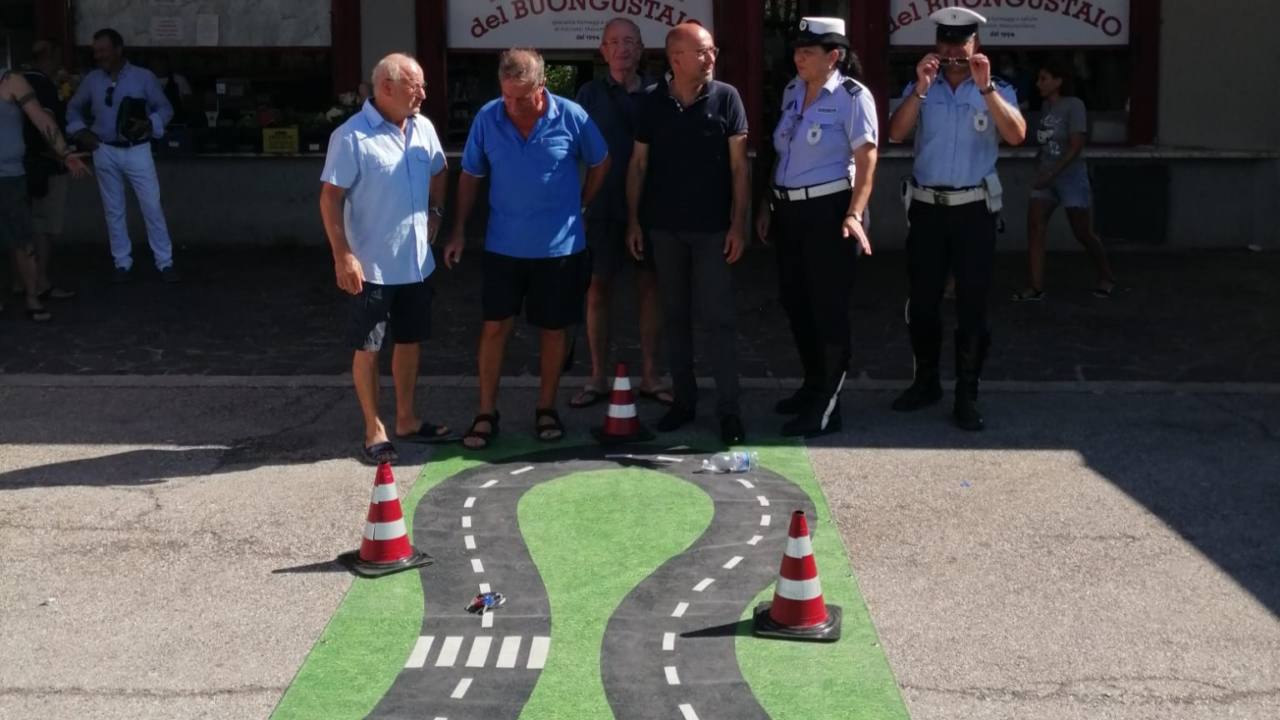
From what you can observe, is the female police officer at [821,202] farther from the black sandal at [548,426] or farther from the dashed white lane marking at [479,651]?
the dashed white lane marking at [479,651]

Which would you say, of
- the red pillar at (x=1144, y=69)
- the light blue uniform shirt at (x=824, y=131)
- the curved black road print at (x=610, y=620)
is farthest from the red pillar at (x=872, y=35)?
the curved black road print at (x=610, y=620)

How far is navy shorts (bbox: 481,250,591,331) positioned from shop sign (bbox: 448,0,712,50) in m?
6.56

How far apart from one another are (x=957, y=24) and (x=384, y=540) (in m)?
3.86

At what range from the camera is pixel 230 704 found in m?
4.96

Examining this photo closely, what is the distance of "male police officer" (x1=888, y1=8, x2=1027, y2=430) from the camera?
7.99 meters

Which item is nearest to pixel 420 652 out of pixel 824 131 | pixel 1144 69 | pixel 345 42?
pixel 824 131

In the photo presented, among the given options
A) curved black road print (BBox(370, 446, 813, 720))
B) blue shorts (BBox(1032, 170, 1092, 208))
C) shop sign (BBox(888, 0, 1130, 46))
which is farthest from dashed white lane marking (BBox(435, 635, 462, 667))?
shop sign (BBox(888, 0, 1130, 46))

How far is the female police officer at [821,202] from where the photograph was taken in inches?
306

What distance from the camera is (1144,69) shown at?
14.3 m

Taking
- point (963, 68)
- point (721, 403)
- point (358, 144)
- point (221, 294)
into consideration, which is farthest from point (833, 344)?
point (221, 294)

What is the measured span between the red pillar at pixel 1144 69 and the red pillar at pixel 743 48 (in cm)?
328

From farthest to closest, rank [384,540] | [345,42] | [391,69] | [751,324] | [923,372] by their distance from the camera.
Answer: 1. [345,42]
2. [751,324]
3. [923,372]
4. [391,69]
5. [384,540]

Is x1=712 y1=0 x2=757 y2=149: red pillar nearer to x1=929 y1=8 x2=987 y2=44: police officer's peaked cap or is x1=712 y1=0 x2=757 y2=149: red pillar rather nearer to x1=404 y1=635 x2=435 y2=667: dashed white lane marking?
x1=929 y1=8 x2=987 y2=44: police officer's peaked cap

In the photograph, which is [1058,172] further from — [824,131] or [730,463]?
[730,463]
